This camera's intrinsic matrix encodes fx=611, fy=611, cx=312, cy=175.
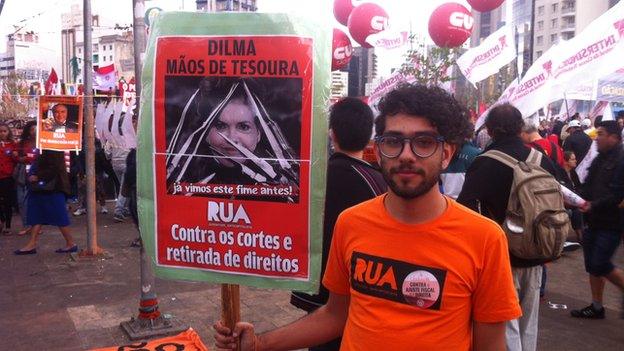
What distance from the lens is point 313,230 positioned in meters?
2.35

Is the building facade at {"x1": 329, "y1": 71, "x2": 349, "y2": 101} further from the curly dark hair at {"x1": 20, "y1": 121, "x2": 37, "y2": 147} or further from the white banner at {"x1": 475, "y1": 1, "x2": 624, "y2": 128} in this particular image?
the curly dark hair at {"x1": 20, "y1": 121, "x2": 37, "y2": 147}

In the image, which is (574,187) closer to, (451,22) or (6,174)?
(451,22)

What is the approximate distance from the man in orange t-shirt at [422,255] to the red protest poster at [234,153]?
0.42m

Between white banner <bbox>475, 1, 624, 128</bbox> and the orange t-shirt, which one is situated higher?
white banner <bbox>475, 1, 624, 128</bbox>

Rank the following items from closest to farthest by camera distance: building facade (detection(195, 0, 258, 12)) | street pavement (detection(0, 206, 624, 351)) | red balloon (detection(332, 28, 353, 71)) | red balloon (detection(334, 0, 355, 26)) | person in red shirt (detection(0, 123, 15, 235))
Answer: street pavement (detection(0, 206, 624, 351))
person in red shirt (detection(0, 123, 15, 235))
red balloon (detection(334, 0, 355, 26))
red balloon (detection(332, 28, 353, 71))
building facade (detection(195, 0, 258, 12))

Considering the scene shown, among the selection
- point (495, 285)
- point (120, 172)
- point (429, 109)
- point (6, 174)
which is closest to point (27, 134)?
point (6, 174)

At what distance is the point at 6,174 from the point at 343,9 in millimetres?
7181

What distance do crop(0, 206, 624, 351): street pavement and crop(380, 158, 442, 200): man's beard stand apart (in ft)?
11.3

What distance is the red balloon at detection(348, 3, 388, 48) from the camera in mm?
11492

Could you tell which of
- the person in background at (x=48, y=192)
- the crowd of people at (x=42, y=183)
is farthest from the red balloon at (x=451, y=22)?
the person in background at (x=48, y=192)

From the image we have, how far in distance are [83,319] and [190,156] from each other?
3.70 m

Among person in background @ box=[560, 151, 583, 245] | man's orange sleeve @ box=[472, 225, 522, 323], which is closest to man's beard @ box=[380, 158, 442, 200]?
man's orange sleeve @ box=[472, 225, 522, 323]

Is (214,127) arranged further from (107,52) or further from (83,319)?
(107,52)

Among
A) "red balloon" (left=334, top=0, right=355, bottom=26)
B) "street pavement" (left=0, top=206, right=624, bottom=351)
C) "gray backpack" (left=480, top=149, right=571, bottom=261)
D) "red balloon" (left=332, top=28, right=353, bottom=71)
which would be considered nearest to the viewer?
"gray backpack" (left=480, top=149, right=571, bottom=261)
